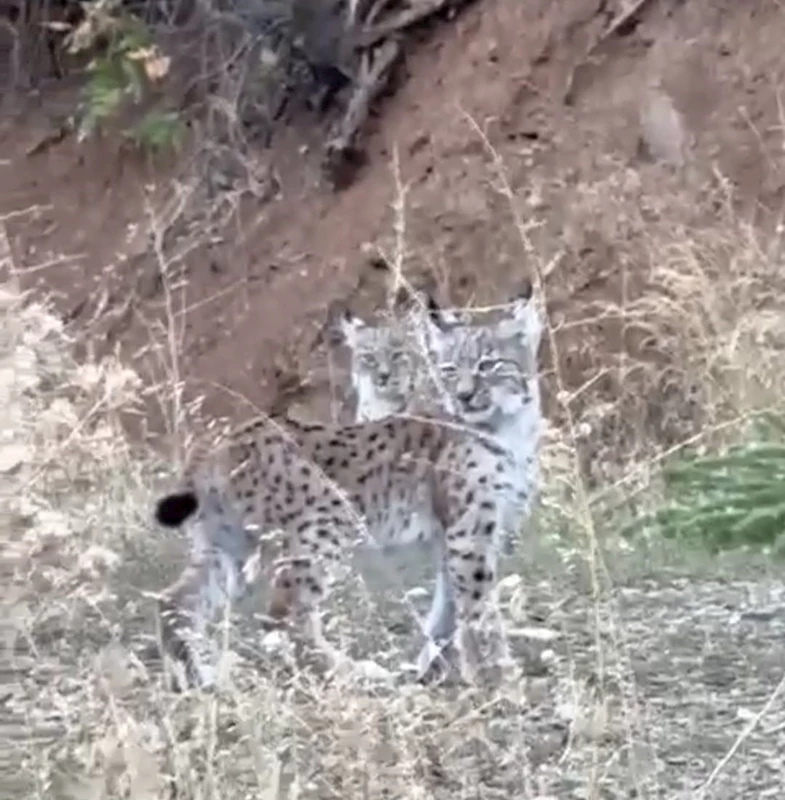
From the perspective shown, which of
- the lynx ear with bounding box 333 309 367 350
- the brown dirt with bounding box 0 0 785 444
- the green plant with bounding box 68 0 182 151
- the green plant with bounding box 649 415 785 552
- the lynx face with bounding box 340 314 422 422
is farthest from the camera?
the green plant with bounding box 68 0 182 151

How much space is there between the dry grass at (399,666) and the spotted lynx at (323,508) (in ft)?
0.15

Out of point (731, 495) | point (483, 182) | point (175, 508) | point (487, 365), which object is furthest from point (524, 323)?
point (483, 182)

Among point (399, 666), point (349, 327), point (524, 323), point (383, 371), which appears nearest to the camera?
point (399, 666)

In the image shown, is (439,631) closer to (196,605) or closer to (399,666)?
(399,666)

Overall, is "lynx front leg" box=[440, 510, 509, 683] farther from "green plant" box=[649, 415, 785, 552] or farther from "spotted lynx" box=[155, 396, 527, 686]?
"green plant" box=[649, 415, 785, 552]

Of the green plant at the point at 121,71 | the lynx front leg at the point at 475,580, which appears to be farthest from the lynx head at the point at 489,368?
the green plant at the point at 121,71

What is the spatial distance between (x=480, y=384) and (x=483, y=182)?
1567 millimetres

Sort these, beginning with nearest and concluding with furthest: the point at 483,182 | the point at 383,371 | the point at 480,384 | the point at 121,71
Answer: the point at 480,384 < the point at 383,371 < the point at 483,182 < the point at 121,71

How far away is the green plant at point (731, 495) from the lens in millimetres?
2814

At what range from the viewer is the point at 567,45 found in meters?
4.35

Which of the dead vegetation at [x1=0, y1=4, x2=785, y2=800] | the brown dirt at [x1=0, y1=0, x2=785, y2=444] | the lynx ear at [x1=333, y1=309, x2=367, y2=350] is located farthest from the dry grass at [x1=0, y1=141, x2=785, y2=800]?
the brown dirt at [x1=0, y1=0, x2=785, y2=444]

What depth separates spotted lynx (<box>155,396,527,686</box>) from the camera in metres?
2.55

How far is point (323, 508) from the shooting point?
2.62 metres

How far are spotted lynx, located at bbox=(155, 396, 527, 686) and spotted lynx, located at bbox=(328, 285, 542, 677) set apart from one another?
23mm
